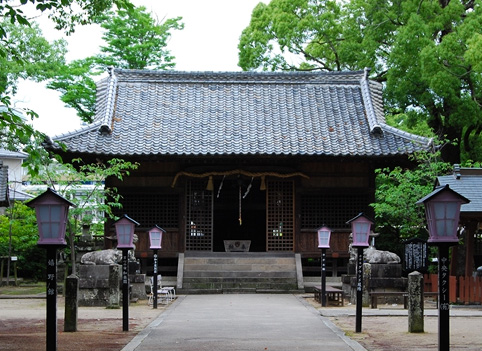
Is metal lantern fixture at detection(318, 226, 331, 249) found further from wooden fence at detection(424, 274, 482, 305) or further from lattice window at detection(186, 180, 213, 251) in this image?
lattice window at detection(186, 180, 213, 251)

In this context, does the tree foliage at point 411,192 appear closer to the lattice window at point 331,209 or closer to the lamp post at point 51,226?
the lattice window at point 331,209

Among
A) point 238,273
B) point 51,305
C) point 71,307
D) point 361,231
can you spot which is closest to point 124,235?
point 71,307

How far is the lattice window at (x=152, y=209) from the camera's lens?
28156 millimetres

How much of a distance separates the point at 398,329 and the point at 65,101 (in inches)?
1077

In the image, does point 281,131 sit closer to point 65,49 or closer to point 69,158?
point 69,158

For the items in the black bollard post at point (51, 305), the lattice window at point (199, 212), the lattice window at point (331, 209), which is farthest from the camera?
the lattice window at point (199, 212)

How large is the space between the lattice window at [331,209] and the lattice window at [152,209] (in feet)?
16.1

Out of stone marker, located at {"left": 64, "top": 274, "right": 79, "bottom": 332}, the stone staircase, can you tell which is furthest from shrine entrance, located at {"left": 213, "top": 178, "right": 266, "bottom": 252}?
stone marker, located at {"left": 64, "top": 274, "right": 79, "bottom": 332}

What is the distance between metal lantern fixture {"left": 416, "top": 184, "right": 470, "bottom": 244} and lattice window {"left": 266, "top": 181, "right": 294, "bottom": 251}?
1841cm

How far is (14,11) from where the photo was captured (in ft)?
32.8

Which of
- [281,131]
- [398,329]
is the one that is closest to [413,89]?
[281,131]

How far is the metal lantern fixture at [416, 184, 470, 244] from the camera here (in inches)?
389

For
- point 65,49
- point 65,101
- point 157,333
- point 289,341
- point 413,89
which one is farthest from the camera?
point 65,49

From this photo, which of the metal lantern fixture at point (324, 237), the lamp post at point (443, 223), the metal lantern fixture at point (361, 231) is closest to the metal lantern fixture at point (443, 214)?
the lamp post at point (443, 223)
